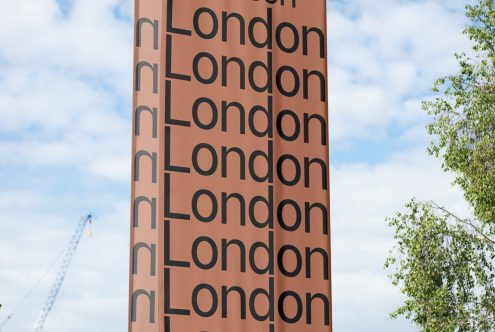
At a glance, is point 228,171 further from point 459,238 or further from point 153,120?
point 459,238

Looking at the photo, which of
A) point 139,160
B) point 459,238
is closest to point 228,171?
point 139,160

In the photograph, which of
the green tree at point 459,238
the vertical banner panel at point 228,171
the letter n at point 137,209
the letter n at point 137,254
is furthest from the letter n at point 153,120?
the green tree at point 459,238

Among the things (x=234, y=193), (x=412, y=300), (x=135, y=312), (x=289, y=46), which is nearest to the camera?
(x=135, y=312)

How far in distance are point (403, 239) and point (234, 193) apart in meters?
7.39

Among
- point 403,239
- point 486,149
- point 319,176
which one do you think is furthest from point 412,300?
point 319,176

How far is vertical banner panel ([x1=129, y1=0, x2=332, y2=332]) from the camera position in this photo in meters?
4.50

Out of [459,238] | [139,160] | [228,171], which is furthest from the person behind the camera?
[459,238]

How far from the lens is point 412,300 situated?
11.6m

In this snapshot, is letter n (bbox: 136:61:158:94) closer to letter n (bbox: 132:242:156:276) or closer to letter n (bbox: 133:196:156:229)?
letter n (bbox: 133:196:156:229)

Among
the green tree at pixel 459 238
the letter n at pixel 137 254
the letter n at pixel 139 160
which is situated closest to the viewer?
the letter n at pixel 137 254

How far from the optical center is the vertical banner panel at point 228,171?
4.50 meters

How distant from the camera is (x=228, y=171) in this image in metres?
4.75

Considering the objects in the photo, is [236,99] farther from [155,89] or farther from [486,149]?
[486,149]

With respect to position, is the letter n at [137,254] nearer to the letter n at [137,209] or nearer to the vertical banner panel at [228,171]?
the vertical banner panel at [228,171]
